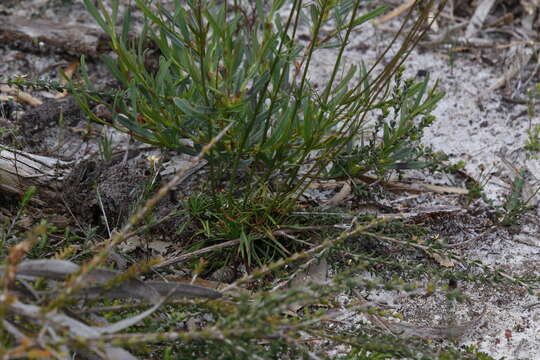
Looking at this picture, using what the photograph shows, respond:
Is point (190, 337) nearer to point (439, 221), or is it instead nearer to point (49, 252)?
point (49, 252)

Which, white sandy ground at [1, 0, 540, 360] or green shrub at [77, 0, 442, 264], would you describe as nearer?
green shrub at [77, 0, 442, 264]

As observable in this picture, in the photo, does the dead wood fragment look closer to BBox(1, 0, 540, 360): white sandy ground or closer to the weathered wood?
BBox(1, 0, 540, 360): white sandy ground

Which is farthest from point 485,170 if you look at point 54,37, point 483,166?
point 54,37

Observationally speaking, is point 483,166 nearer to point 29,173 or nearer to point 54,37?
point 29,173

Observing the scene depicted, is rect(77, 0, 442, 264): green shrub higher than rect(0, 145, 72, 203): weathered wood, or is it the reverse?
rect(77, 0, 442, 264): green shrub

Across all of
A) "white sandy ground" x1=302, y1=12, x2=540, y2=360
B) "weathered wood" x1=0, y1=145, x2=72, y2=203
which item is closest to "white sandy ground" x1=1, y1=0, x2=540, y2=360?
"white sandy ground" x1=302, y1=12, x2=540, y2=360

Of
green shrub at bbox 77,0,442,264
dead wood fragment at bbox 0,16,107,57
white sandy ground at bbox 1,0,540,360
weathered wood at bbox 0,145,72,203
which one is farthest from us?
dead wood fragment at bbox 0,16,107,57

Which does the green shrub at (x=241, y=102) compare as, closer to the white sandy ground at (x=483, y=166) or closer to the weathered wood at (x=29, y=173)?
the weathered wood at (x=29, y=173)
